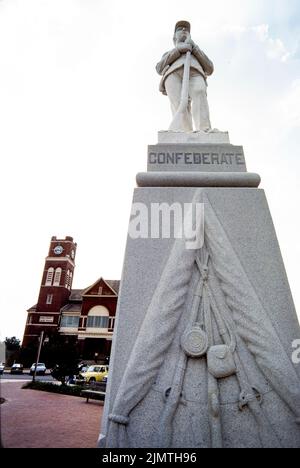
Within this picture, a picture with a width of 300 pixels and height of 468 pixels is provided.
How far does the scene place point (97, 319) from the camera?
137ft

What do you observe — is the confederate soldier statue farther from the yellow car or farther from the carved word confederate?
the yellow car

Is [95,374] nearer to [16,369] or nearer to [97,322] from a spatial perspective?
[16,369]

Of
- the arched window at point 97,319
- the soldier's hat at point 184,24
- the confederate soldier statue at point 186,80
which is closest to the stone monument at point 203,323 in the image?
the confederate soldier statue at point 186,80

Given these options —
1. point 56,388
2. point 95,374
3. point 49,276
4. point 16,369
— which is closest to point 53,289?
point 49,276

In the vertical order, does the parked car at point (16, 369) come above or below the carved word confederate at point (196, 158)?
below

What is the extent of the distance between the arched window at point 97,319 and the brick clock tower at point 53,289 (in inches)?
226

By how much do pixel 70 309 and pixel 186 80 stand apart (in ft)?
144

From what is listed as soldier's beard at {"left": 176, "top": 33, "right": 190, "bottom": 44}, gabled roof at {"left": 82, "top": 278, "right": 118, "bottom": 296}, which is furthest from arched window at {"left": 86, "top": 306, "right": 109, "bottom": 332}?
soldier's beard at {"left": 176, "top": 33, "right": 190, "bottom": 44}

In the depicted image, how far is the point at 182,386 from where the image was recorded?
3178 mm

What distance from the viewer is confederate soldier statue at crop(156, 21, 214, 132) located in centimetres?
559

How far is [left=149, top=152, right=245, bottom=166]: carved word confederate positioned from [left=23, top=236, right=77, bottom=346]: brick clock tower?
43263mm

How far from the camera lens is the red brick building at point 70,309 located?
133 ft

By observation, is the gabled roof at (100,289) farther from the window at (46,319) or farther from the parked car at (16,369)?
the parked car at (16,369)

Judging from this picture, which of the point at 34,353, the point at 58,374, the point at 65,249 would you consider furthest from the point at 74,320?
the point at 58,374
